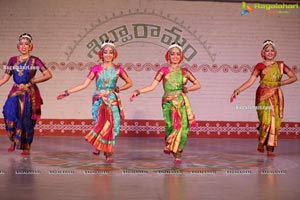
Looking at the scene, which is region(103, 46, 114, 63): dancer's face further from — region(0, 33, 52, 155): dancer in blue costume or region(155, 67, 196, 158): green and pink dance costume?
region(0, 33, 52, 155): dancer in blue costume

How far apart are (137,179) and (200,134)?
A: 5.06m

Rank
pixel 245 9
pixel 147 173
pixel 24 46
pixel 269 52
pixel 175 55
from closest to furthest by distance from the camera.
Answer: pixel 147 173
pixel 175 55
pixel 24 46
pixel 269 52
pixel 245 9

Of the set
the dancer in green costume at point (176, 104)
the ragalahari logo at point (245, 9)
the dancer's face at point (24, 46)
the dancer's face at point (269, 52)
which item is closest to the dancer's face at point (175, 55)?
the dancer in green costume at point (176, 104)

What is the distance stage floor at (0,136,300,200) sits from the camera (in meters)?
5.32

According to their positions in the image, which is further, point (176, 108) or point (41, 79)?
point (41, 79)

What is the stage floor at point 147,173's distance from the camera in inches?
210

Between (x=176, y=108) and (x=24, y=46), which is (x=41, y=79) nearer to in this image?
(x=24, y=46)

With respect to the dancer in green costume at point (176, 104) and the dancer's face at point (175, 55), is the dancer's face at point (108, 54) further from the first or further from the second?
the dancer's face at point (175, 55)

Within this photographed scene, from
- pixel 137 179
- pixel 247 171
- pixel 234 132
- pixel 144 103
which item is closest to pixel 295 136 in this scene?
pixel 234 132

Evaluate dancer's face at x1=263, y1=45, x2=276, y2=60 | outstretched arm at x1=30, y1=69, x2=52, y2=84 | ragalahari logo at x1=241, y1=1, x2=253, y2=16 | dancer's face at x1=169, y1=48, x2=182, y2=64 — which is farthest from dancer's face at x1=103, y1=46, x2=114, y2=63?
ragalahari logo at x1=241, y1=1, x2=253, y2=16

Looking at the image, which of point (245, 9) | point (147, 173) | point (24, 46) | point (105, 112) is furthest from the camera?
point (245, 9)

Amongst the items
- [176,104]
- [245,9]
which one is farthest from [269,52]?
[245,9]

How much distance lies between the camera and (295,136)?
11.2 meters

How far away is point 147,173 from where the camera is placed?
659 centimetres
